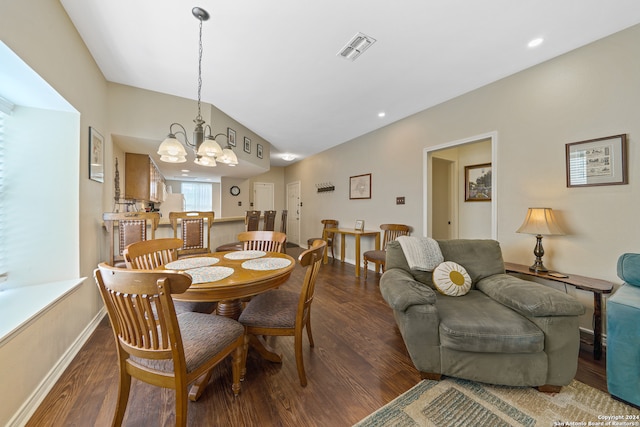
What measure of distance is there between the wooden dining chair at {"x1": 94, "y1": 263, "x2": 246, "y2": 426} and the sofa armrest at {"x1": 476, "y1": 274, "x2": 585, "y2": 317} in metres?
1.86

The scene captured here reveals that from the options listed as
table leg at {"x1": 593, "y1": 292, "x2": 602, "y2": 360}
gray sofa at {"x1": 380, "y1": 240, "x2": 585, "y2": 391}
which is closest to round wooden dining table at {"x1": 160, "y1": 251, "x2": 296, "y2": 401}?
gray sofa at {"x1": 380, "y1": 240, "x2": 585, "y2": 391}

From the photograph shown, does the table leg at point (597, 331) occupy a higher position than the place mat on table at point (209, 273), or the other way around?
the place mat on table at point (209, 273)

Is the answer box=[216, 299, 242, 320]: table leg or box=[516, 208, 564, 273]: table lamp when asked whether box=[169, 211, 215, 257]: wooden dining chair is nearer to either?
box=[216, 299, 242, 320]: table leg

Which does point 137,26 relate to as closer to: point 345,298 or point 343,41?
point 343,41

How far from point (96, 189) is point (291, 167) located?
544 cm

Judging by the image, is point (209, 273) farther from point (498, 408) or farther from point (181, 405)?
point (498, 408)

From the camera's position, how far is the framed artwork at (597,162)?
1905 mm

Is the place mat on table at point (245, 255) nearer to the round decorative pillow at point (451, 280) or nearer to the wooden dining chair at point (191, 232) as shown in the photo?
the wooden dining chair at point (191, 232)

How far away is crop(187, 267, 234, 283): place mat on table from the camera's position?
54.3 inches

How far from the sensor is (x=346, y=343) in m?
1.99

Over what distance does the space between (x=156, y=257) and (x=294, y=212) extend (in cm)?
533

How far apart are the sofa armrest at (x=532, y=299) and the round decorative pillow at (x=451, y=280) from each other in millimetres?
178

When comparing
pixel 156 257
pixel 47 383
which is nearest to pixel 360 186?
pixel 156 257

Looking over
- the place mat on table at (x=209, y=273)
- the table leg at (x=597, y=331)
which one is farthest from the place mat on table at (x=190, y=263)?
the table leg at (x=597, y=331)
